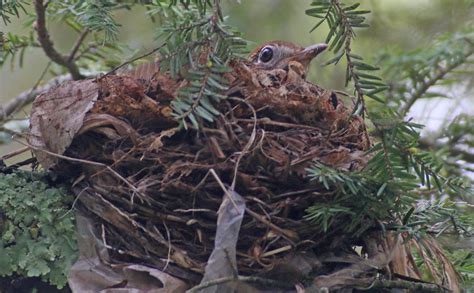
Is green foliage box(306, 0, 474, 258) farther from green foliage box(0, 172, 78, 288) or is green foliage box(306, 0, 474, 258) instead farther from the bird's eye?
the bird's eye

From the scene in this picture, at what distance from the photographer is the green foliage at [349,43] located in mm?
1902

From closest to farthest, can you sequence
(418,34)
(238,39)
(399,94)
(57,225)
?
(238,39) → (57,225) → (399,94) → (418,34)

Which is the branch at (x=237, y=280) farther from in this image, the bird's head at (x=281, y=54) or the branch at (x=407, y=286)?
the bird's head at (x=281, y=54)

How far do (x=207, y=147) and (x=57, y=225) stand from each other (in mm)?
476

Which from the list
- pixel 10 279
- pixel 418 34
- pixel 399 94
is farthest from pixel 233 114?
pixel 418 34

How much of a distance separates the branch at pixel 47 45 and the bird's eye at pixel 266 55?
78 cm

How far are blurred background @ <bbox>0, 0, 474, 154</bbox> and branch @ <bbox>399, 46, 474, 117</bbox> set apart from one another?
0.12m

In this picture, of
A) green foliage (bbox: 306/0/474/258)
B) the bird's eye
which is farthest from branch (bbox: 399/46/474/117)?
green foliage (bbox: 306/0/474/258)

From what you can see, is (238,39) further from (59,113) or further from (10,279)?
(10,279)

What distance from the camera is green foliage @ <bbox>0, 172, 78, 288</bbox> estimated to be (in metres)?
2.17

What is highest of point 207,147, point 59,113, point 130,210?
point 59,113

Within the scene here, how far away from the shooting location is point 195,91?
2.07 m

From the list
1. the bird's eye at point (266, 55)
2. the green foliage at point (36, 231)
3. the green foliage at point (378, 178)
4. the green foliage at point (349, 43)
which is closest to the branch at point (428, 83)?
the bird's eye at point (266, 55)

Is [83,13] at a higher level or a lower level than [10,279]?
higher
